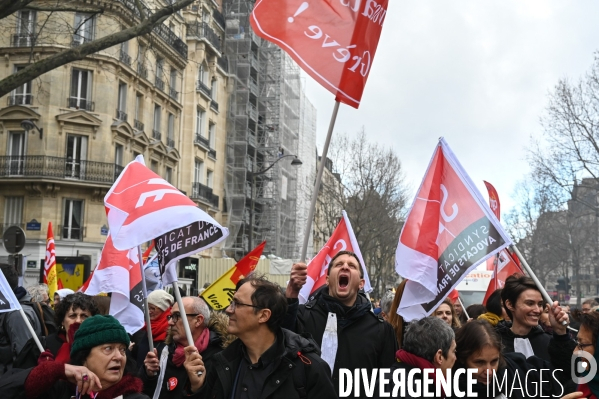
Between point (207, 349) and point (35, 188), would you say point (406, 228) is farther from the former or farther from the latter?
point (35, 188)

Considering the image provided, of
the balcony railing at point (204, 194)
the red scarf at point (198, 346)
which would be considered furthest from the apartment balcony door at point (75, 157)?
the red scarf at point (198, 346)

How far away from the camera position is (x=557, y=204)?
135 ft

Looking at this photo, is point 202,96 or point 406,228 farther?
→ point 202,96

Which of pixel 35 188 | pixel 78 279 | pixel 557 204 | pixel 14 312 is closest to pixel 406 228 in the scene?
pixel 14 312

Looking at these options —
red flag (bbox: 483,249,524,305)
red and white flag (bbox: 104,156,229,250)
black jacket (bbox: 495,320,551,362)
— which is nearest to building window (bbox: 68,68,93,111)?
red flag (bbox: 483,249,524,305)

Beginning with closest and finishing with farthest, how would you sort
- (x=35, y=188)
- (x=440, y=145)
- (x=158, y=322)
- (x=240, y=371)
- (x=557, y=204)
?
1. (x=240, y=371)
2. (x=440, y=145)
3. (x=158, y=322)
4. (x=35, y=188)
5. (x=557, y=204)

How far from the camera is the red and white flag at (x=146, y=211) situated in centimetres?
498

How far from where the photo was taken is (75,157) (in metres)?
32.2

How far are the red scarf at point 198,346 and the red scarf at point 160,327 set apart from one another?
44.7 inches

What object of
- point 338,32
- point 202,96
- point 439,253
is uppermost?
point 202,96

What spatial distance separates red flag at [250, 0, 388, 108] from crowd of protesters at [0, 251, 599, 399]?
1.26m

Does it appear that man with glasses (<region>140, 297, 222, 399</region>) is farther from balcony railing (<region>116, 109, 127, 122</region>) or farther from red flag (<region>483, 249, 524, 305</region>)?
balcony railing (<region>116, 109, 127, 122</region>)

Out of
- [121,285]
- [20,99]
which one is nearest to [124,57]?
[20,99]

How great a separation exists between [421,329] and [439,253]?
1425mm
